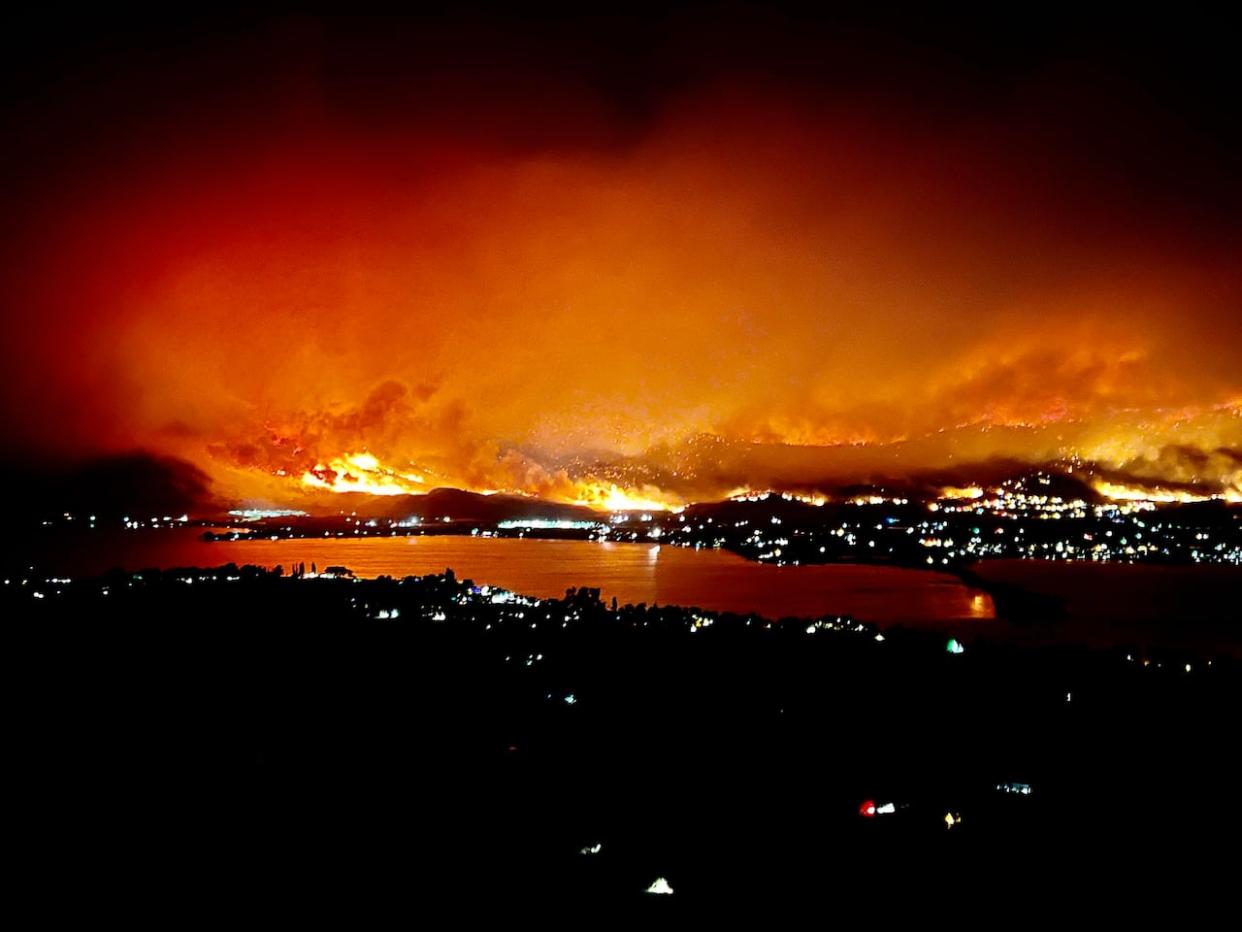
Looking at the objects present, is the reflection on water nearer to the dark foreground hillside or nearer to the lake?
the lake

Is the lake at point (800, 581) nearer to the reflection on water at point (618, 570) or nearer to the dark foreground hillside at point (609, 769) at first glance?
the reflection on water at point (618, 570)

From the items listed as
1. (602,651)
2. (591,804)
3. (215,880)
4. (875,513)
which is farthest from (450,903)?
(875,513)

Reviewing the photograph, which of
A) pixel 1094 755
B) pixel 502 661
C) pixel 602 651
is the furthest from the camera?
pixel 602 651

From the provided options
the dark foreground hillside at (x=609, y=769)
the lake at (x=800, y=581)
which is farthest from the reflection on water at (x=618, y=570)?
the dark foreground hillside at (x=609, y=769)

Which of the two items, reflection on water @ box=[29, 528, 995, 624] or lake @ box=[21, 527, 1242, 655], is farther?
reflection on water @ box=[29, 528, 995, 624]

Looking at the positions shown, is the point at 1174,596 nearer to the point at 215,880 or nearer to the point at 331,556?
the point at 215,880

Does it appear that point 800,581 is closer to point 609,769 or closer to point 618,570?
point 618,570

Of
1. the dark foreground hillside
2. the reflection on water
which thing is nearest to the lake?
the reflection on water
